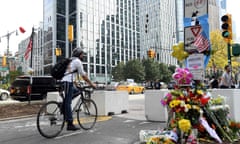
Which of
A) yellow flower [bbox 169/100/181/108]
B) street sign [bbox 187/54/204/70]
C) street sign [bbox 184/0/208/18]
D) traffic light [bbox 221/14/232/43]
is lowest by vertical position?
yellow flower [bbox 169/100/181/108]

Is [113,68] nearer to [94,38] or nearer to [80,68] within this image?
[94,38]

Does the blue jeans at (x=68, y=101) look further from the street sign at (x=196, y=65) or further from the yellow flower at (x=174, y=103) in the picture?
the street sign at (x=196, y=65)

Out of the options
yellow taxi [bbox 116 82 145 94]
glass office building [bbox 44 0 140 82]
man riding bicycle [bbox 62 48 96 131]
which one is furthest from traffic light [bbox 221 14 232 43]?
glass office building [bbox 44 0 140 82]

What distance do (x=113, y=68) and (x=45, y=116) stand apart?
Answer: 71.4 metres

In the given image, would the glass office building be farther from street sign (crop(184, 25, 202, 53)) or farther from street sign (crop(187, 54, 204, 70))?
street sign (crop(187, 54, 204, 70))

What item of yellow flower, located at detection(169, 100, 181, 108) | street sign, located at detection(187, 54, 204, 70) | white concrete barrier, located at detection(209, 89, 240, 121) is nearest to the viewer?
yellow flower, located at detection(169, 100, 181, 108)

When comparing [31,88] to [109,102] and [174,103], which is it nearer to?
[109,102]

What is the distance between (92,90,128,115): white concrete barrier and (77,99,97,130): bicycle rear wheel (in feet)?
8.34

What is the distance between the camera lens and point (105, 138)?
5.67 meters

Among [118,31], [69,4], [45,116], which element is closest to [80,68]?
[45,116]

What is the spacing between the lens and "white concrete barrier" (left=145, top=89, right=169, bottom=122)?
7965mm

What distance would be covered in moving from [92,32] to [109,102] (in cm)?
6680

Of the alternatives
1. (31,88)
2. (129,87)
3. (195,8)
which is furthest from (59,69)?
(129,87)

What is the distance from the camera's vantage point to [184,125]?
13.8 ft
